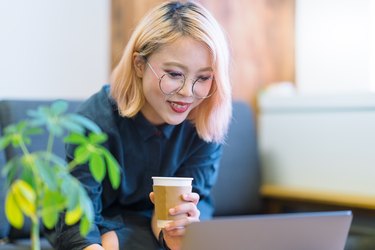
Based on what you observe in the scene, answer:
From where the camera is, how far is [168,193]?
126 cm

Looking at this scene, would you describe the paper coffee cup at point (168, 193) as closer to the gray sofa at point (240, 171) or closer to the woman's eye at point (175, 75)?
the woman's eye at point (175, 75)

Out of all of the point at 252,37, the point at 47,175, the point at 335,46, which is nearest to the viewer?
the point at 47,175

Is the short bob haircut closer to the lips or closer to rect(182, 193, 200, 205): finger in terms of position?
the lips

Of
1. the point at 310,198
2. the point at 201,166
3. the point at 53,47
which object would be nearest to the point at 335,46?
the point at 310,198

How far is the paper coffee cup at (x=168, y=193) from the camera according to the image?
1.25m

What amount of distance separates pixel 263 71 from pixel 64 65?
81cm

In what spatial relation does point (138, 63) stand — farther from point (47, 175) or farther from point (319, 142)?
point (319, 142)

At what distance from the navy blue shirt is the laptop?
0.42 meters

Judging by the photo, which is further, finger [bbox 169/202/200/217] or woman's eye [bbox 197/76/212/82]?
woman's eye [bbox 197/76/212/82]

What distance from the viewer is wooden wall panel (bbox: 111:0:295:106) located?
235 cm

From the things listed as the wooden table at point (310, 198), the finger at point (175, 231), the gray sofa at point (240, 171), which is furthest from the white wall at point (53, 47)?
the finger at point (175, 231)

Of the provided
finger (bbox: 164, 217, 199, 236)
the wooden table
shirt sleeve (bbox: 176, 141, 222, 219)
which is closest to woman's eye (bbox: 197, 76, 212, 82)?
shirt sleeve (bbox: 176, 141, 222, 219)

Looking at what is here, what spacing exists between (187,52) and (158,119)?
0.24 meters

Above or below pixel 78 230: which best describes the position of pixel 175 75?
above
